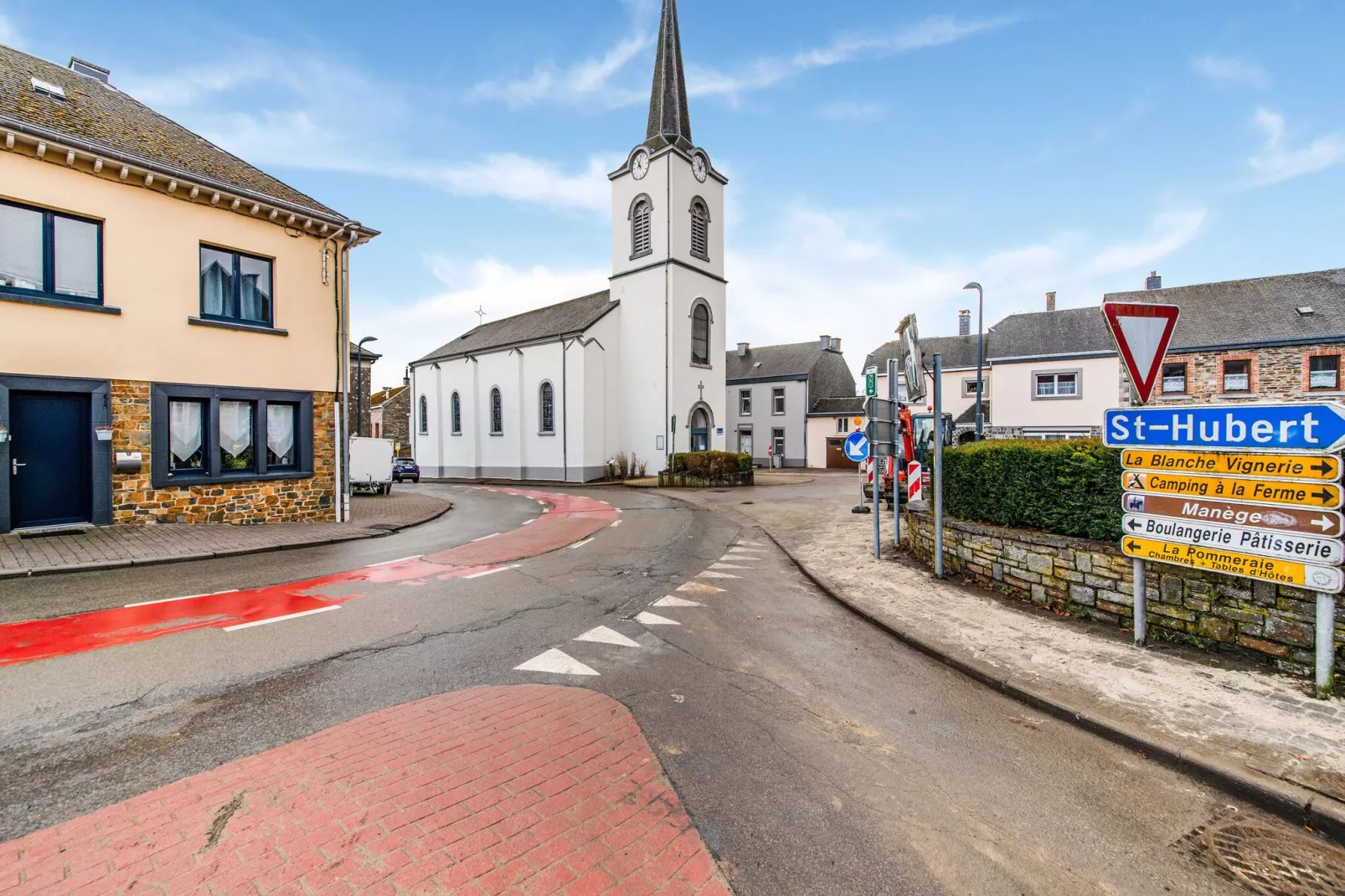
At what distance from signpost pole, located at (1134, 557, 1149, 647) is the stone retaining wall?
21 centimetres

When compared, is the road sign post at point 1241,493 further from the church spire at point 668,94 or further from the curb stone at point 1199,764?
the church spire at point 668,94

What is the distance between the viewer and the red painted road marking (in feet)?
16.7

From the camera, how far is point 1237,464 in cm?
441

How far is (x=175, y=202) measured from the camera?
1112 centimetres

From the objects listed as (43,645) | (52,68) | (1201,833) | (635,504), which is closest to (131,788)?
(43,645)

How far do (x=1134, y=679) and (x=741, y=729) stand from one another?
295 centimetres

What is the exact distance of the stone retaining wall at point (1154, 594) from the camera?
430 cm

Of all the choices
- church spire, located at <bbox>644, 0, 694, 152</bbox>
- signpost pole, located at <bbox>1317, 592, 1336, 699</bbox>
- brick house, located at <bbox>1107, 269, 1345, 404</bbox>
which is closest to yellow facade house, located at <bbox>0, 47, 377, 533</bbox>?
signpost pole, located at <bbox>1317, 592, 1336, 699</bbox>

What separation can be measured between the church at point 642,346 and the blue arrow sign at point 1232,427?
23.4 metres

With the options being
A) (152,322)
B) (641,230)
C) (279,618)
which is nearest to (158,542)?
(152,322)

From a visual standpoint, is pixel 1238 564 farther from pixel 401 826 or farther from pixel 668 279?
pixel 668 279

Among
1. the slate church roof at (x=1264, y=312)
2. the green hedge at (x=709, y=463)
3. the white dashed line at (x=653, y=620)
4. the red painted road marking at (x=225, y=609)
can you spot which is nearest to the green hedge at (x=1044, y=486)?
the white dashed line at (x=653, y=620)

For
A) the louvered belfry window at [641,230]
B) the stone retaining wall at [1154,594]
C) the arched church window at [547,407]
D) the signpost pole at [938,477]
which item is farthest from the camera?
the arched church window at [547,407]

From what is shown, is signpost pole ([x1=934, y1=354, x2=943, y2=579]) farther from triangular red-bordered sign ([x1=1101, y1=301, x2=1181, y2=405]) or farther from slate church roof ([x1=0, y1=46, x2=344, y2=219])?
slate church roof ([x1=0, y1=46, x2=344, y2=219])
